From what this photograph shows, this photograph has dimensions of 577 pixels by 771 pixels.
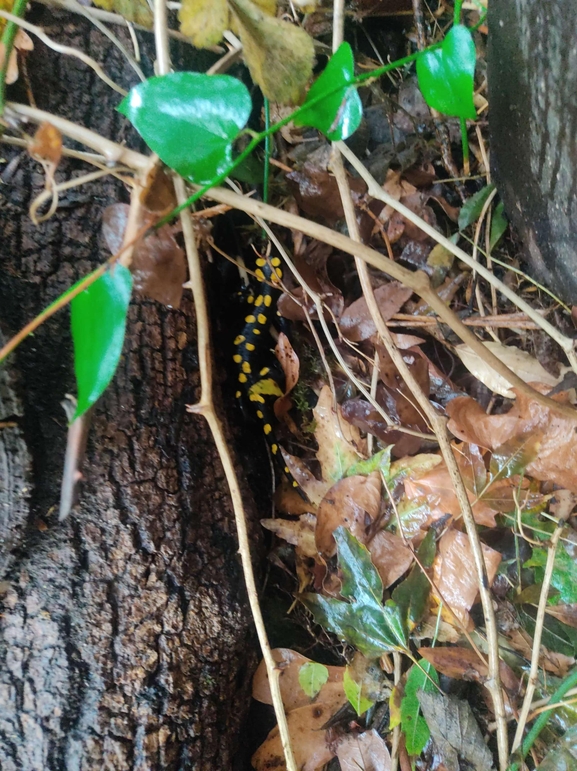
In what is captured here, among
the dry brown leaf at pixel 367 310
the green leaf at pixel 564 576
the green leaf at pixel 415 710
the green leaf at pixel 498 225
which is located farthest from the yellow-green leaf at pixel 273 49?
the green leaf at pixel 415 710

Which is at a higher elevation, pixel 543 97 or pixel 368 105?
pixel 368 105

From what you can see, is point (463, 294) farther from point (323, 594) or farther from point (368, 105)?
point (323, 594)

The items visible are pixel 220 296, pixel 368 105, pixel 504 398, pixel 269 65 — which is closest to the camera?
pixel 269 65

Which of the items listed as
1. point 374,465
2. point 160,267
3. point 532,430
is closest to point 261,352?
point 374,465

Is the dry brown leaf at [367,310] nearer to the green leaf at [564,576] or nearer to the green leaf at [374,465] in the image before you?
the green leaf at [374,465]

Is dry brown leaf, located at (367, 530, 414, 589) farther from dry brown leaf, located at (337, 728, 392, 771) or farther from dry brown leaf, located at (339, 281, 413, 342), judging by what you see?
dry brown leaf, located at (339, 281, 413, 342)

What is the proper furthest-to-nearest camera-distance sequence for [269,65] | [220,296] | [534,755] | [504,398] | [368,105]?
[220,296]
[368,105]
[504,398]
[534,755]
[269,65]

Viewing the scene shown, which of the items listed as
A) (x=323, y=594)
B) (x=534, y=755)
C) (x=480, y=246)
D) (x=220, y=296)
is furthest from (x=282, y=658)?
(x=480, y=246)

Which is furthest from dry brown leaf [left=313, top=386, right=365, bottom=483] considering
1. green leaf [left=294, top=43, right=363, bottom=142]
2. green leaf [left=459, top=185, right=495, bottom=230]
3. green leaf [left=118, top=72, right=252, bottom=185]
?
green leaf [left=118, top=72, right=252, bottom=185]
